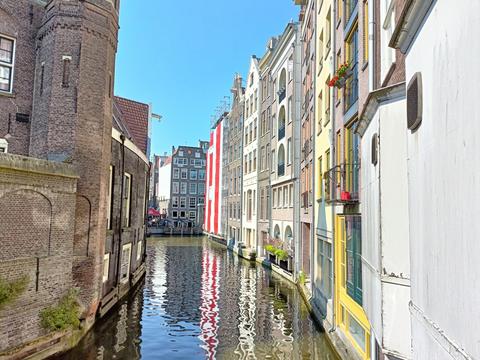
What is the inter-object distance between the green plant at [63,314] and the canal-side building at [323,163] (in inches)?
313

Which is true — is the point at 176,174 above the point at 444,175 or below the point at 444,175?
above

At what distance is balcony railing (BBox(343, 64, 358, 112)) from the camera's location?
1166 cm

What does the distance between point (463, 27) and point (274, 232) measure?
90.6 feet

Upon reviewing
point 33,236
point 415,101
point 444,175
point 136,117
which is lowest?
point 33,236

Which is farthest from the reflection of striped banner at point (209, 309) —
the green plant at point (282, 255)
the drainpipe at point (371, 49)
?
the drainpipe at point (371, 49)

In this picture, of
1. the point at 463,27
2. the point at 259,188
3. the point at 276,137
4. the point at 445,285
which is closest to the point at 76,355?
the point at 445,285

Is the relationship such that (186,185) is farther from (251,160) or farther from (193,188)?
(251,160)

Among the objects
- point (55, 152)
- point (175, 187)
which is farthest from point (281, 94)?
point (175, 187)

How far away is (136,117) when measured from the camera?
88.4ft

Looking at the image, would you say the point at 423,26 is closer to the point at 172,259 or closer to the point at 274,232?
the point at 274,232

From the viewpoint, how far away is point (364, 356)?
9.00 metres

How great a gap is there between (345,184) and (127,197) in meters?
11.1

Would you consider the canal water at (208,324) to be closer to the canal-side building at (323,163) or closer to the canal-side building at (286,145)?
the canal-side building at (323,163)

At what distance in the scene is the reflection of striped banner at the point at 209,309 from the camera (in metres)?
12.0
